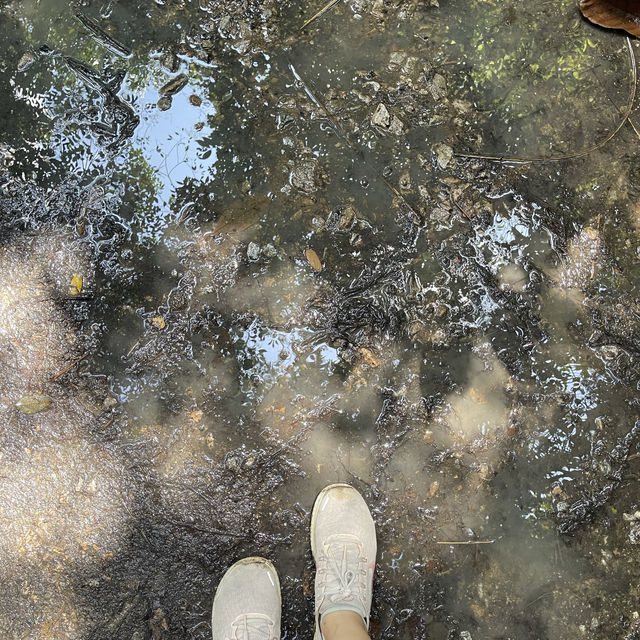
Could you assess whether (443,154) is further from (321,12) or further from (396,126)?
(321,12)

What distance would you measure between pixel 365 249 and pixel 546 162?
93cm

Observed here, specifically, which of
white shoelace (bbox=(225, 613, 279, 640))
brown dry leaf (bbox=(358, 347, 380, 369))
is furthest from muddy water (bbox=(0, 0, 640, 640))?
white shoelace (bbox=(225, 613, 279, 640))

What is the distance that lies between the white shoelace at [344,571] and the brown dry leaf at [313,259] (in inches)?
46.1

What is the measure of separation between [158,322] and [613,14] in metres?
2.48

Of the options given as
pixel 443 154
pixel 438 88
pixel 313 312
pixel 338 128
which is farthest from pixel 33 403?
pixel 438 88

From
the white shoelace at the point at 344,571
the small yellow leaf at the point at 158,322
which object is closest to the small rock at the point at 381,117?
the small yellow leaf at the point at 158,322

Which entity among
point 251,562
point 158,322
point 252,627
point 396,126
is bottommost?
point 252,627

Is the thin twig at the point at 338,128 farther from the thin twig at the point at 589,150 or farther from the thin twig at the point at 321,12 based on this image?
the thin twig at the point at 589,150

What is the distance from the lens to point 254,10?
2.21 metres

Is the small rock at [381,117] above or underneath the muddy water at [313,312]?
above

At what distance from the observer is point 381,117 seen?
2.21 metres

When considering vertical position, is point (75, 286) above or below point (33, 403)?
above

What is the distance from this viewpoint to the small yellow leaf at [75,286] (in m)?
2.17

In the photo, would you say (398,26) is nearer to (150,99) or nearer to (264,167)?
(264,167)
